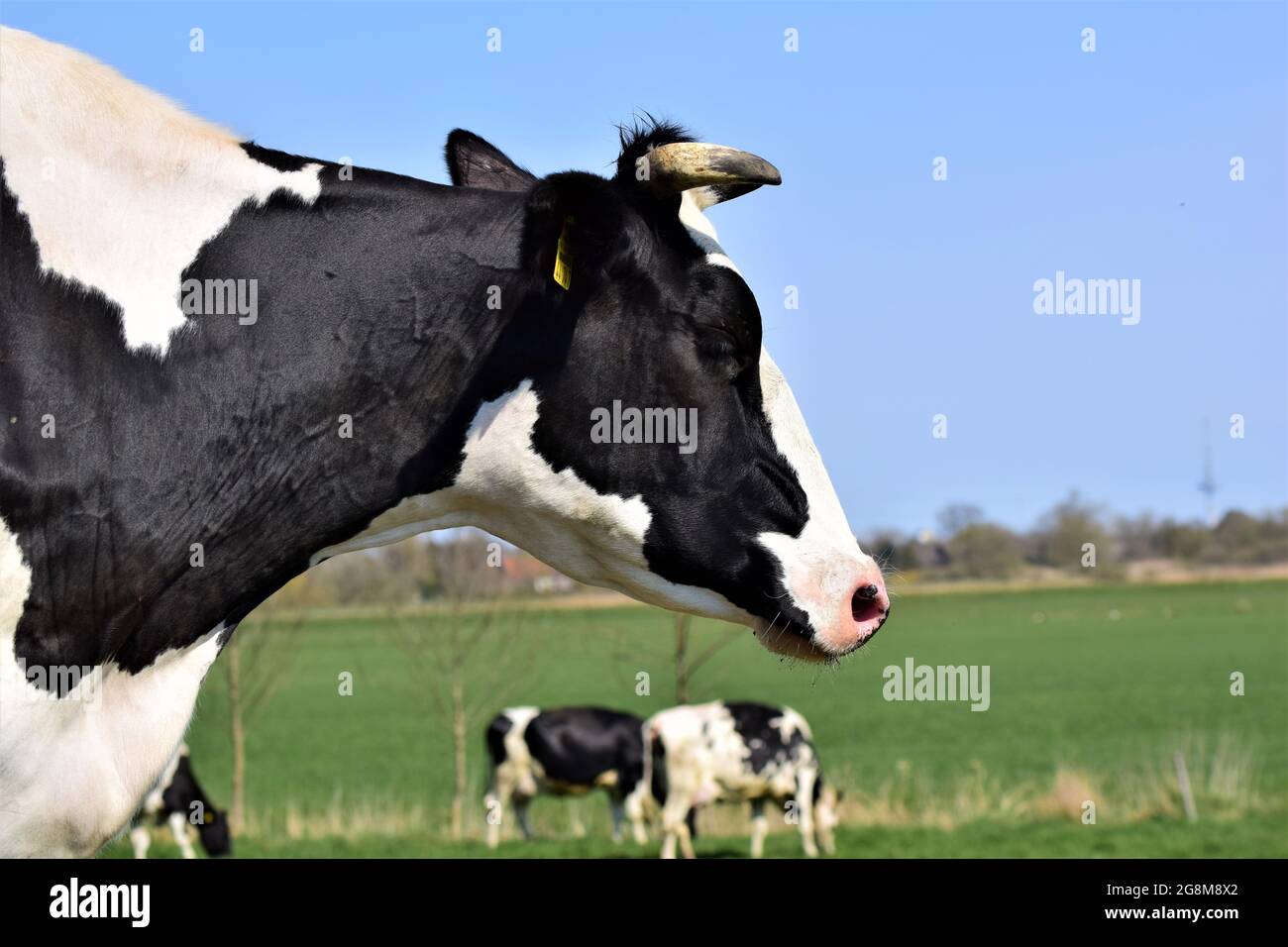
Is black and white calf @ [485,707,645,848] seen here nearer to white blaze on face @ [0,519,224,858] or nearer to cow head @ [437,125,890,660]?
cow head @ [437,125,890,660]

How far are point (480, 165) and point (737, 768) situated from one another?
17895mm

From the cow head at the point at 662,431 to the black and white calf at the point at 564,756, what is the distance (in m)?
20.8

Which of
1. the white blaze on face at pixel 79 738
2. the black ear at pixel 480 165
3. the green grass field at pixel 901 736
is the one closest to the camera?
the white blaze on face at pixel 79 738

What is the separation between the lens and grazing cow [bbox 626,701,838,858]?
66.3ft

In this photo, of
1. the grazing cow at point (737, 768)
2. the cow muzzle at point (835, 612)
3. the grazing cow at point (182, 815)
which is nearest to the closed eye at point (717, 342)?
the cow muzzle at point (835, 612)

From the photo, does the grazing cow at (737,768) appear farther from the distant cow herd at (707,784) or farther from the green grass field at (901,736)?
the green grass field at (901,736)

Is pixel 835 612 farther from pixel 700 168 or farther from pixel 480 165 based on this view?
pixel 480 165

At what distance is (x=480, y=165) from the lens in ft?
11.1

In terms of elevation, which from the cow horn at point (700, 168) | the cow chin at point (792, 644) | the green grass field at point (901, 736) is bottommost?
the green grass field at point (901, 736)

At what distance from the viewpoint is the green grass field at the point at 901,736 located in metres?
21.0

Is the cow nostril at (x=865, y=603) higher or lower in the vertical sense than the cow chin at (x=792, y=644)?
higher

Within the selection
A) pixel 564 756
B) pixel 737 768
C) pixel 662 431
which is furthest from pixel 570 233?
pixel 564 756

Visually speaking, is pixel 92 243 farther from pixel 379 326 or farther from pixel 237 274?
pixel 379 326

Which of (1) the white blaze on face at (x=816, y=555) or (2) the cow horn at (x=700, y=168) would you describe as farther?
(1) the white blaze on face at (x=816, y=555)
